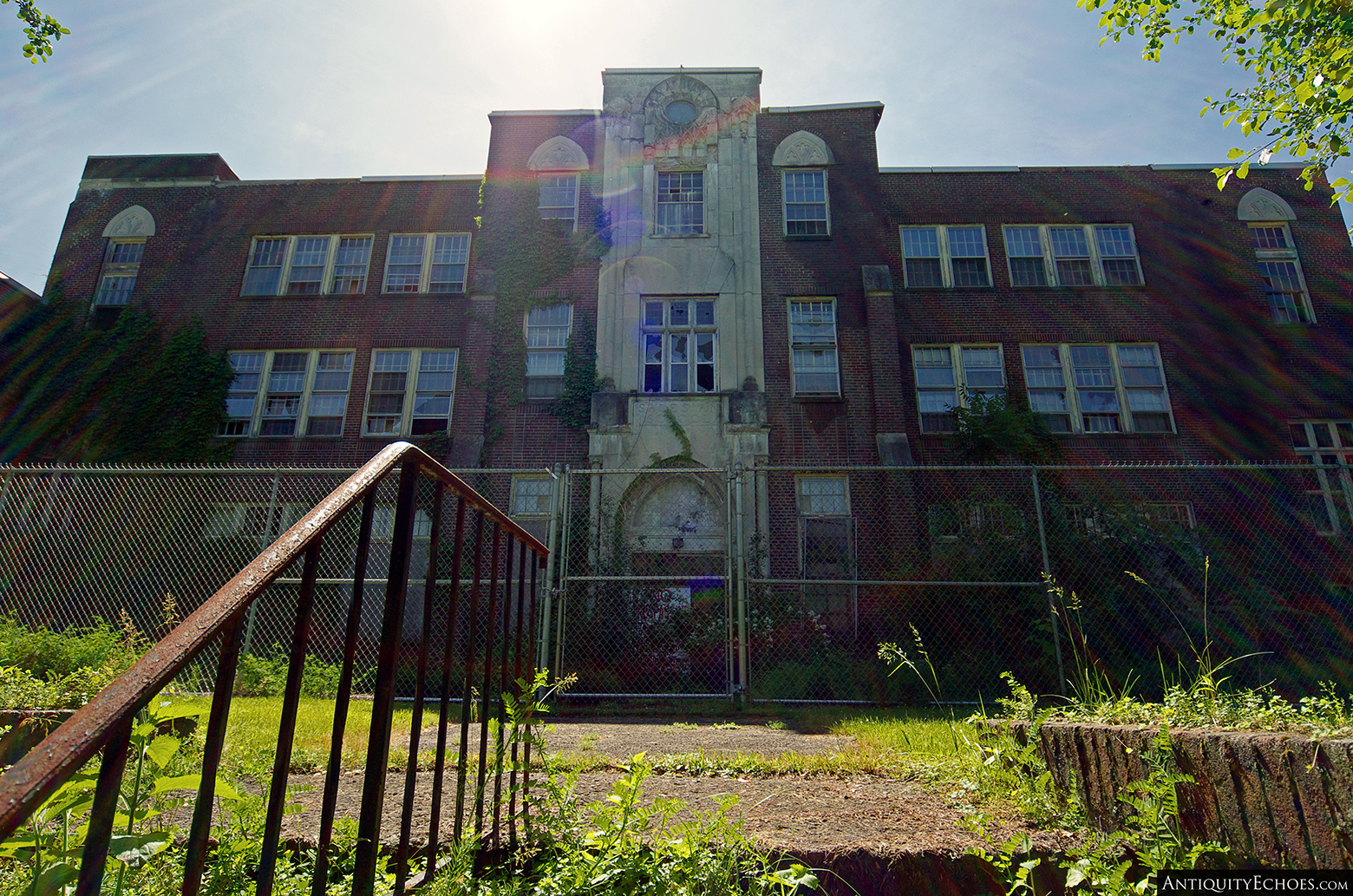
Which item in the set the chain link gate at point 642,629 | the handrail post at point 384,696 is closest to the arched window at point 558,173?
the chain link gate at point 642,629

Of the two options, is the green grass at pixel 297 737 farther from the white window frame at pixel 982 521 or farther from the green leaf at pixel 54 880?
the white window frame at pixel 982 521

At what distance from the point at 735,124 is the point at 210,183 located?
14.8 metres

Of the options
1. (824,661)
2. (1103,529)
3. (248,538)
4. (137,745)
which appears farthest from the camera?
(248,538)

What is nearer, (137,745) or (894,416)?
(137,745)

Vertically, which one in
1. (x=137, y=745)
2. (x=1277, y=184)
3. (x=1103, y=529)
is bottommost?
(x=137, y=745)

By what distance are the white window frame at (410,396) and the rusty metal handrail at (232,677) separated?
605 inches

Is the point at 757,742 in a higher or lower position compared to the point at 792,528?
lower

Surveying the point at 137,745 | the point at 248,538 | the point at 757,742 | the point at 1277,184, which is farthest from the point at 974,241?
the point at 137,745

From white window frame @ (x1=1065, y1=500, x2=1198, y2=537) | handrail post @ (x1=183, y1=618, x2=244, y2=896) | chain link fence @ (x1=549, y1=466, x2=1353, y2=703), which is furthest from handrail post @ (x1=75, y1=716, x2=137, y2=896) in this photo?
white window frame @ (x1=1065, y1=500, x2=1198, y2=537)

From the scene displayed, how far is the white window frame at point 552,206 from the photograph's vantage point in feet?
58.3

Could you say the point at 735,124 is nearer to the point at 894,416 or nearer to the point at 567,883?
the point at 894,416

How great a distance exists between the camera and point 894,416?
16.0m

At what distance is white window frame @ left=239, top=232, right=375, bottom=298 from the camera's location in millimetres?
18703

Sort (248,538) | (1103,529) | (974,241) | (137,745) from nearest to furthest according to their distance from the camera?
(137,745) < (1103,529) < (248,538) < (974,241)
